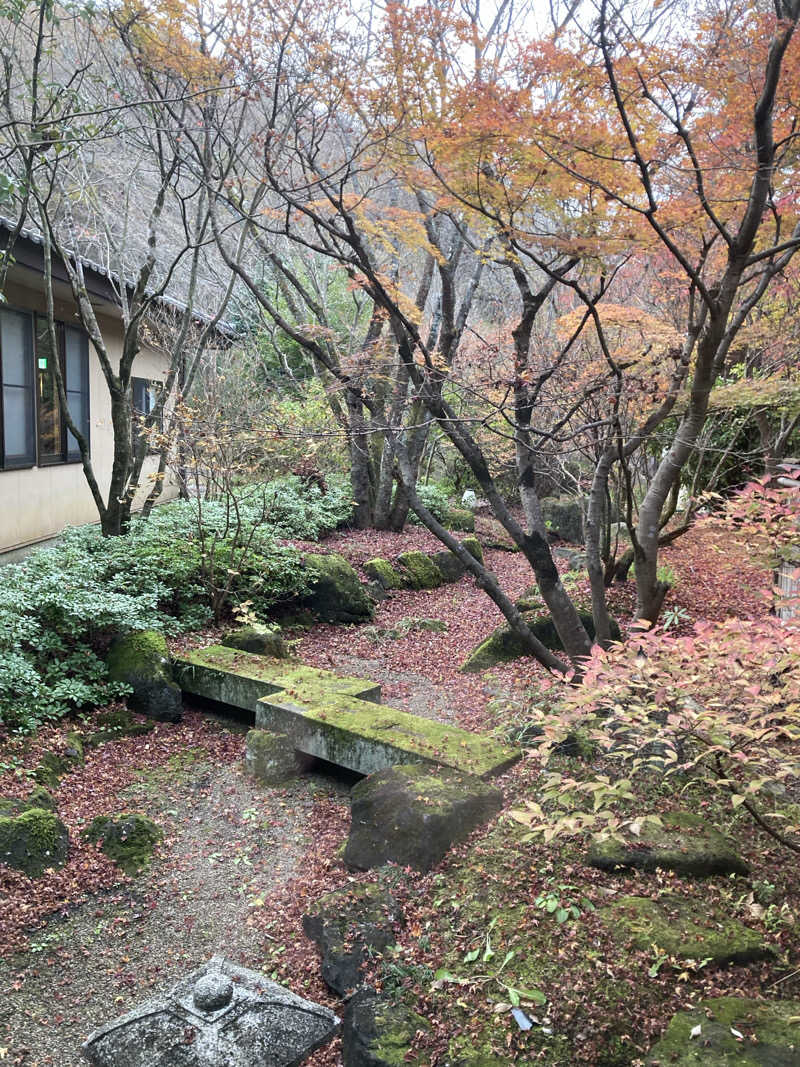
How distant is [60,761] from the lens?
16.3ft

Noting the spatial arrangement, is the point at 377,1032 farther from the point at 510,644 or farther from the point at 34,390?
the point at 34,390

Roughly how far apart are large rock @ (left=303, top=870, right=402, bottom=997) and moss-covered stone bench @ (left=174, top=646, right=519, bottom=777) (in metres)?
1.10

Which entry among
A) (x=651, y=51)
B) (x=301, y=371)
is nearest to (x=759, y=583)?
(x=651, y=51)

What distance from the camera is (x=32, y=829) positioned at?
391 cm

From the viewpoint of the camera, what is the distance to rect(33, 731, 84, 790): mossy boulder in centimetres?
467

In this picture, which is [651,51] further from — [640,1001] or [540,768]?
[640,1001]

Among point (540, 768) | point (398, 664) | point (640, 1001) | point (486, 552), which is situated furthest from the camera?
point (486, 552)

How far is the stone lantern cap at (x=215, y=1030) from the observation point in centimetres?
260

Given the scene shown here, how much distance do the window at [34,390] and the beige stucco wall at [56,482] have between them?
0.19m

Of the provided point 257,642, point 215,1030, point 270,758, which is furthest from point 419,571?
point 215,1030

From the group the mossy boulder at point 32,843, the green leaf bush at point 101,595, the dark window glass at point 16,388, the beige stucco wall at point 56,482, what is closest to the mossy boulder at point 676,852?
the mossy boulder at point 32,843

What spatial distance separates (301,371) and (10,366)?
376 inches

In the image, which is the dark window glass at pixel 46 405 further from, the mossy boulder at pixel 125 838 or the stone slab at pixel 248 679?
the mossy boulder at pixel 125 838

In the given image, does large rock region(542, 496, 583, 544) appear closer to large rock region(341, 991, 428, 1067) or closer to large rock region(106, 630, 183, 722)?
large rock region(106, 630, 183, 722)
